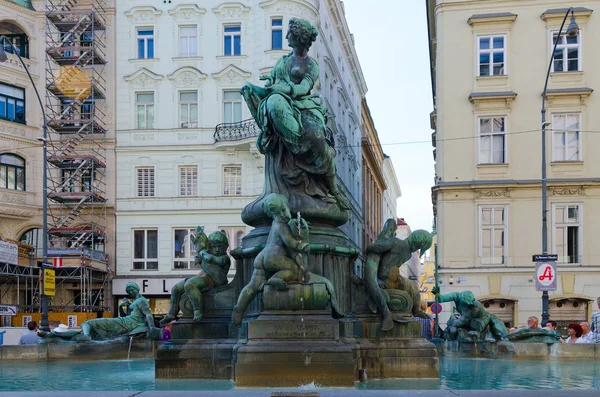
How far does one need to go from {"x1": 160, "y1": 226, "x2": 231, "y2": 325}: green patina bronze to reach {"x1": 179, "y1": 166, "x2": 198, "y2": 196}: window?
2912 centimetres

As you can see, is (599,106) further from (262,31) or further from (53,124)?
(53,124)

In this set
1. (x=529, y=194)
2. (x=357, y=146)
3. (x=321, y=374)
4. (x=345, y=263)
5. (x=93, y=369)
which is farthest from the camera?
(x=357, y=146)

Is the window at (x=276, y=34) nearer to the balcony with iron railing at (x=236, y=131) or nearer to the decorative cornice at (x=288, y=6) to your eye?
the decorative cornice at (x=288, y=6)

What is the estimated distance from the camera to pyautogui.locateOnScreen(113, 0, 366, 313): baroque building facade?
38219 millimetres

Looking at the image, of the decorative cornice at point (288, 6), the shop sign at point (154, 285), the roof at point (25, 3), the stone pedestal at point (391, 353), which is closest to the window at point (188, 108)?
the decorative cornice at point (288, 6)

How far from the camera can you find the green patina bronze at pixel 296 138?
30.2 feet

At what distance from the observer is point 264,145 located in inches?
379

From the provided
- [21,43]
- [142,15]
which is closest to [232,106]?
[142,15]

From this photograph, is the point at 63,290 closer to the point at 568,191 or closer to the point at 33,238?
the point at 33,238

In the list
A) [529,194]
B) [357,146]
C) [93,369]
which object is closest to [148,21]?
[529,194]

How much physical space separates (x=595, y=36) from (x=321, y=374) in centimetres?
2844

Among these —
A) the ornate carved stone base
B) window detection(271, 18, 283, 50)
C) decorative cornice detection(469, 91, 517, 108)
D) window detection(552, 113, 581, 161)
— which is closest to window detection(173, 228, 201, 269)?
window detection(271, 18, 283, 50)

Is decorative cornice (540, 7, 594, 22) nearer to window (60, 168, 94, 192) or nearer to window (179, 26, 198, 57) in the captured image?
window (179, 26, 198, 57)

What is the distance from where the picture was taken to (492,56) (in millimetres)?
32812
